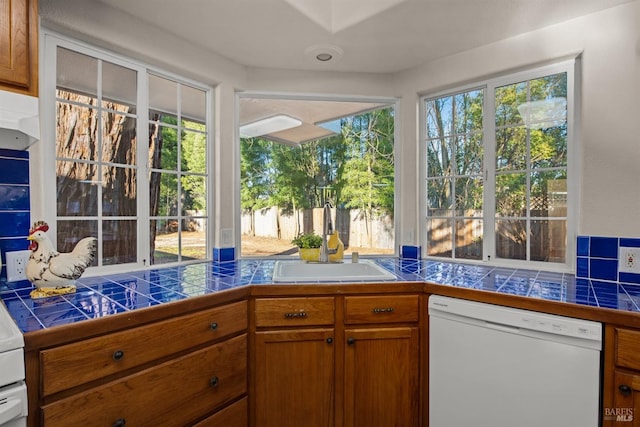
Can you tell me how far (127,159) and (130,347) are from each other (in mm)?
1123

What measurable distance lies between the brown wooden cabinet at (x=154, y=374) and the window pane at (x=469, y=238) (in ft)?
4.78

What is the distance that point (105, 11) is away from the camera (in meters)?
1.66

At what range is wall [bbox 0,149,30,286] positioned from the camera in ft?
4.59

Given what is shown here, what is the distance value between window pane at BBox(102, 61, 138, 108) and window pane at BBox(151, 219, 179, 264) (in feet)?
2.27

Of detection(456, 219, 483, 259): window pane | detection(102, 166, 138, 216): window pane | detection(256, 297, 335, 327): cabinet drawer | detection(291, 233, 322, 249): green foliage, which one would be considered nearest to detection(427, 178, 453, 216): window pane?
detection(456, 219, 483, 259): window pane

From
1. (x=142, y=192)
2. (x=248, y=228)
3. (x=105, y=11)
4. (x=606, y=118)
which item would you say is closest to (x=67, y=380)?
(x=142, y=192)

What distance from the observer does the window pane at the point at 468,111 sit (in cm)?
213

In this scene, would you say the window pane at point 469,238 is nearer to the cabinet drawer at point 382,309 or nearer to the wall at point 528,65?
the wall at point 528,65

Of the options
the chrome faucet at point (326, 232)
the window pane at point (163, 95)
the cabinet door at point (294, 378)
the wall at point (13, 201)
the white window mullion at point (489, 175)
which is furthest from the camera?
the chrome faucet at point (326, 232)

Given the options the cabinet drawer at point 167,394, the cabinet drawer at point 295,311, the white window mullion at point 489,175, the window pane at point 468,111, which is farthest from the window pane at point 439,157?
the cabinet drawer at point 167,394

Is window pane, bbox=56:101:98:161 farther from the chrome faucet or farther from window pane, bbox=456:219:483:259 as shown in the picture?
window pane, bbox=456:219:483:259

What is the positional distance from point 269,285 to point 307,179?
1.06 metres

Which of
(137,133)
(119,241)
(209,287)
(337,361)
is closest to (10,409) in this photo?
(209,287)

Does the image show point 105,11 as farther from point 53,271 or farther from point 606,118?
point 606,118
